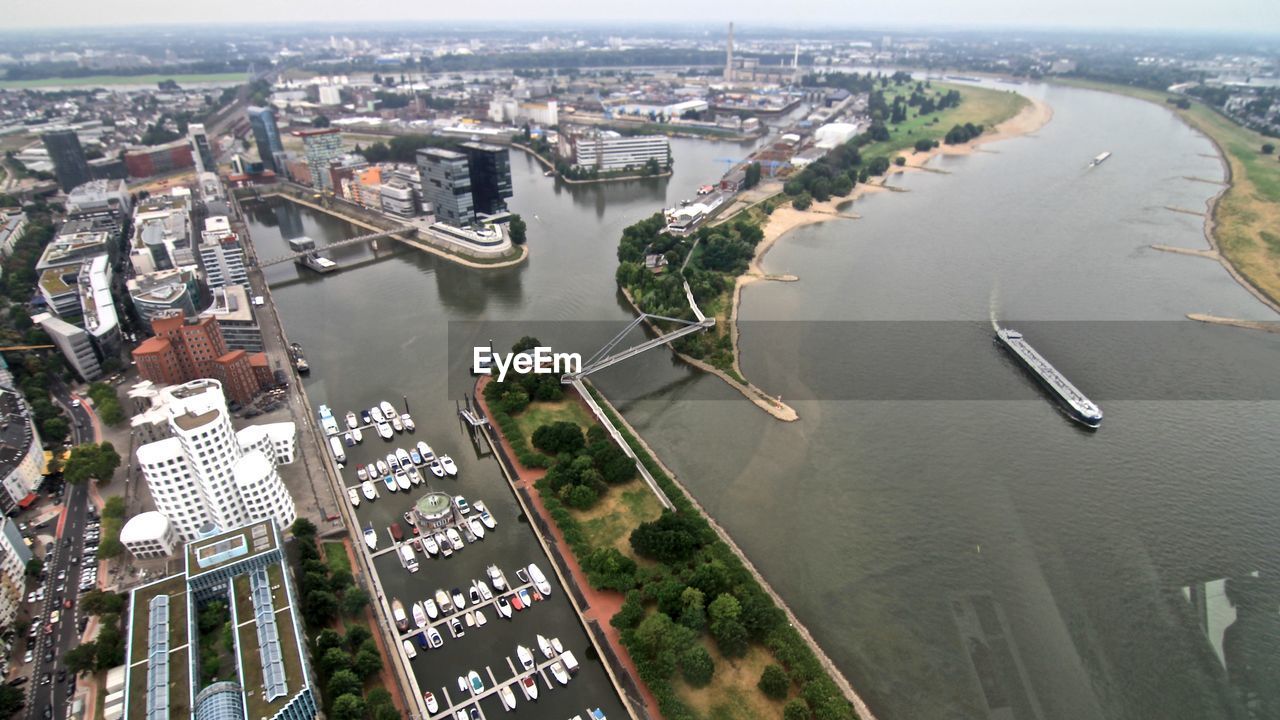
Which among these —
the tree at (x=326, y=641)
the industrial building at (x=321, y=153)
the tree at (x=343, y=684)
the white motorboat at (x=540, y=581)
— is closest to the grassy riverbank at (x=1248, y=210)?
the white motorboat at (x=540, y=581)

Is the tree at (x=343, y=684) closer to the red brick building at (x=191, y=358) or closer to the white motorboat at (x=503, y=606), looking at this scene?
the white motorboat at (x=503, y=606)

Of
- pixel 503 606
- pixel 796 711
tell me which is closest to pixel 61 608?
pixel 503 606

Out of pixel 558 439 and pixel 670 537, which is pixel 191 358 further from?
pixel 670 537

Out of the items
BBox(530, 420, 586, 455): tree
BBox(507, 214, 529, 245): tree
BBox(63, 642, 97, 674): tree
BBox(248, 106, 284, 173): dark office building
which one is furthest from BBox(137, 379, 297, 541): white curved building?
BBox(248, 106, 284, 173): dark office building

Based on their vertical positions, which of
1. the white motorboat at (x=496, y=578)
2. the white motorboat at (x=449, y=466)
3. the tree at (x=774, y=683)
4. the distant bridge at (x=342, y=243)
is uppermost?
the distant bridge at (x=342, y=243)

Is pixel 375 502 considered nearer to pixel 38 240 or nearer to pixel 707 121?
pixel 38 240

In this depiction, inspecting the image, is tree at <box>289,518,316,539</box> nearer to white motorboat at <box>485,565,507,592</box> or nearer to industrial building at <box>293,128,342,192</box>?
white motorboat at <box>485,565,507,592</box>
